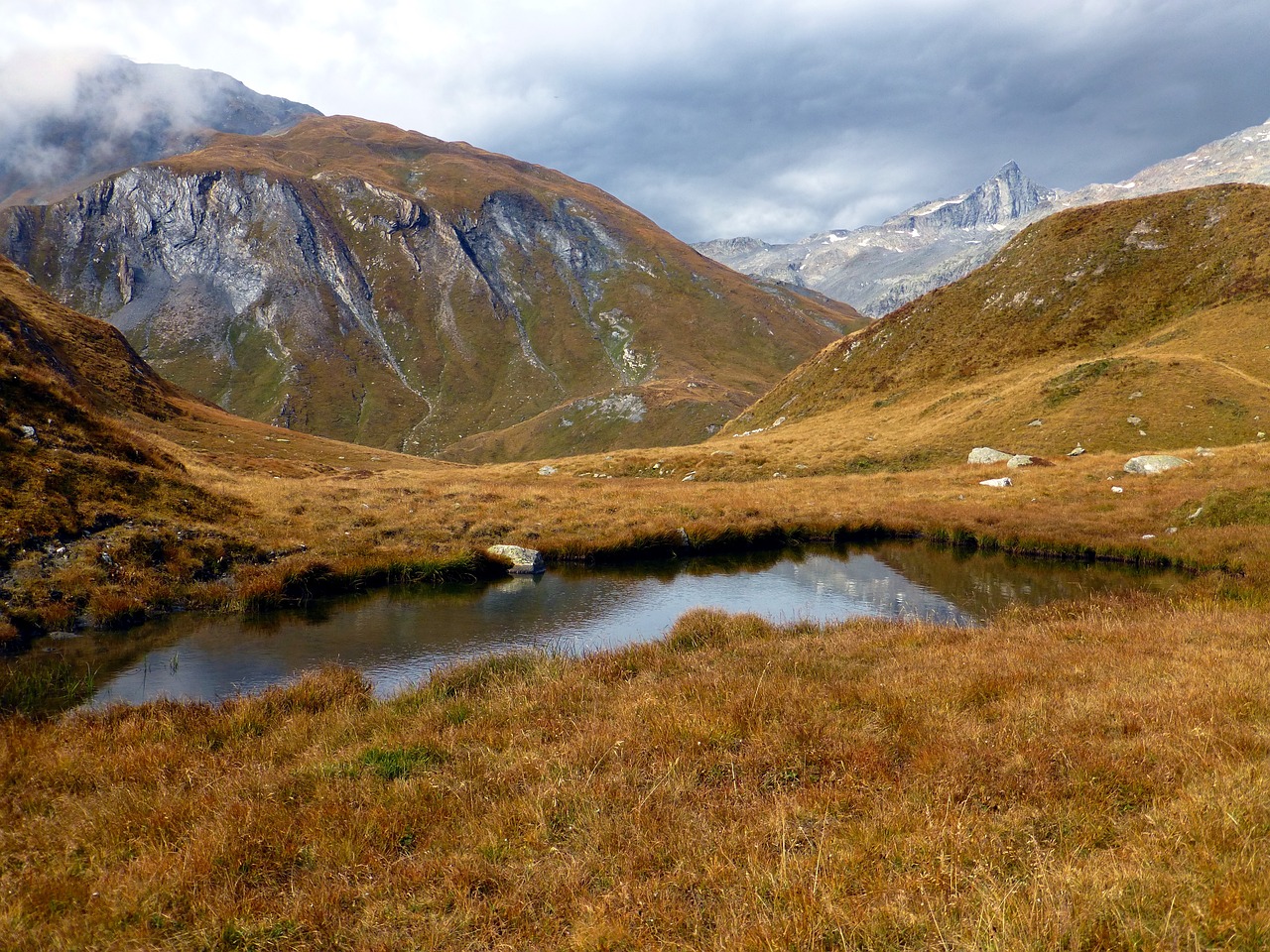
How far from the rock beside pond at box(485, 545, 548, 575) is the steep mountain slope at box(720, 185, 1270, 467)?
3543 centimetres

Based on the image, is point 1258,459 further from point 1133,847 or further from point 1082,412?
point 1133,847

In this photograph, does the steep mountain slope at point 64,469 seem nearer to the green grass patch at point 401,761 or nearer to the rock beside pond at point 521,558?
the rock beside pond at point 521,558

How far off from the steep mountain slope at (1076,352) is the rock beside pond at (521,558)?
35.4m

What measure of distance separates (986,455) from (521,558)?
37139 mm

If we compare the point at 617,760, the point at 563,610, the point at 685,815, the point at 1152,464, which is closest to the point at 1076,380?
the point at 1152,464

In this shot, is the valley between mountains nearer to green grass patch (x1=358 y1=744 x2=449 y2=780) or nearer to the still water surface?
green grass patch (x1=358 y1=744 x2=449 y2=780)

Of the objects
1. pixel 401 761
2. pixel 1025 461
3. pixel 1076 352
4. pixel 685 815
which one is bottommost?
pixel 401 761

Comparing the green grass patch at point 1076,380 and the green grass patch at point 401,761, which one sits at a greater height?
the green grass patch at point 1076,380

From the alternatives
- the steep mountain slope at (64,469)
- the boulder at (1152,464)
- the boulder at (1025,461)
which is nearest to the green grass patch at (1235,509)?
the boulder at (1152,464)

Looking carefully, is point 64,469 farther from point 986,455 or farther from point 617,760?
A: point 986,455

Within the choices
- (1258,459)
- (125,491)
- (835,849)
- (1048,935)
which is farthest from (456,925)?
(1258,459)

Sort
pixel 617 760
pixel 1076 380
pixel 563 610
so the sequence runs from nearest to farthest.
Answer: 1. pixel 617 760
2. pixel 563 610
3. pixel 1076 380

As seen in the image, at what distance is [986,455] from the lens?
47.2 meters

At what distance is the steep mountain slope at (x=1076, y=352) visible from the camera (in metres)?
47.2
